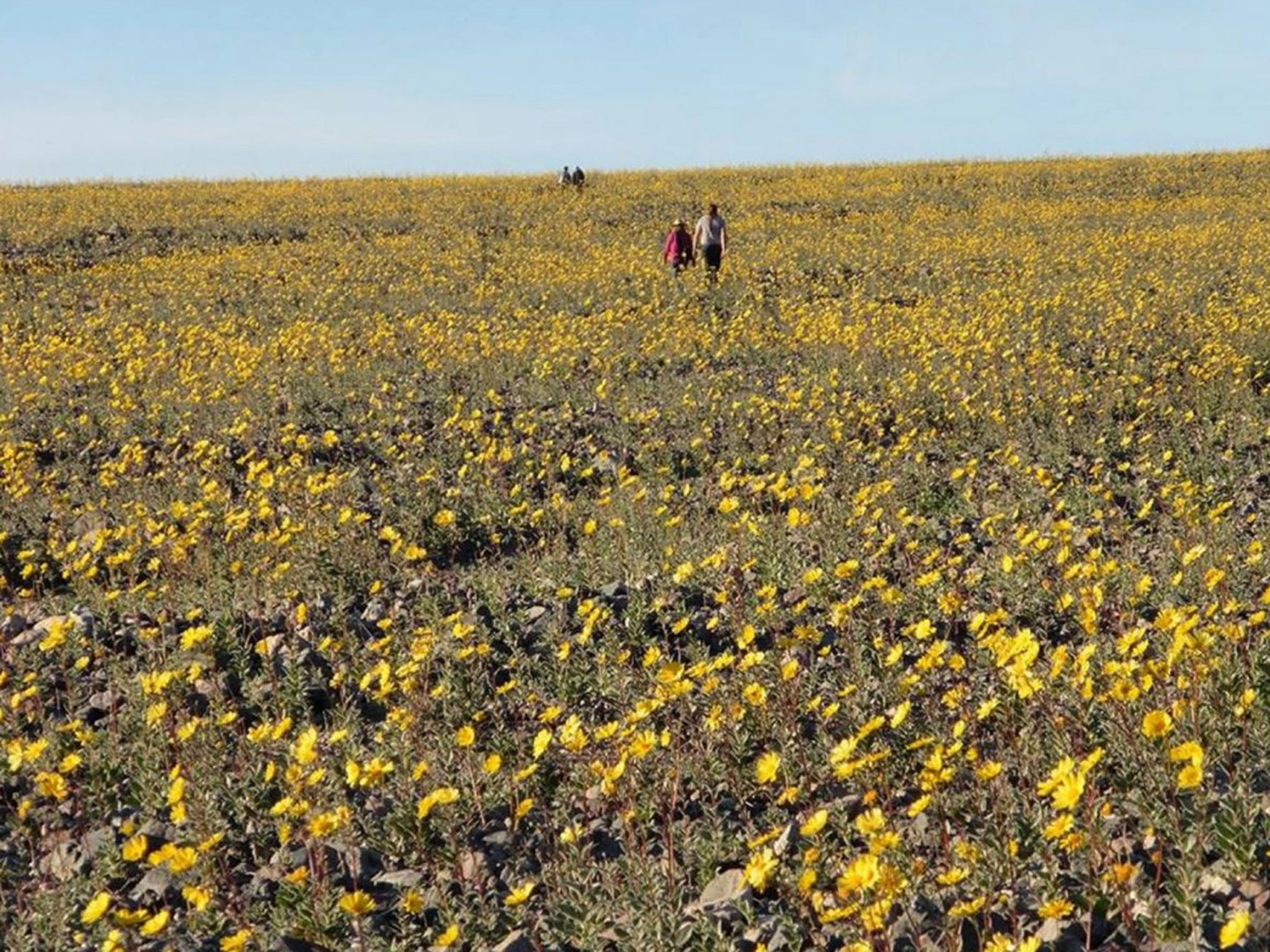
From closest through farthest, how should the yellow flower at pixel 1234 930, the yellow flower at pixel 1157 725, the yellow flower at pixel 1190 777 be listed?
1. the yellow flower at pixel 1234 930
2. the yellow flower at pixel 1190 777
3. the yellow flower at pixel 1157 725

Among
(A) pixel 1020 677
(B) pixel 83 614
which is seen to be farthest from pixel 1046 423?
(B) pixel 83 614

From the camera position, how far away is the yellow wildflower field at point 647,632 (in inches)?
138

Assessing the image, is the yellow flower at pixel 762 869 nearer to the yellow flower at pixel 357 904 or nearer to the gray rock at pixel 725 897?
the gray rock at pixel 725 897

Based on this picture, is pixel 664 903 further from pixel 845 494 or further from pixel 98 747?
pixel 845 494

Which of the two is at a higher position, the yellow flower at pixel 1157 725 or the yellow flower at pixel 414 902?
the yellow flower at pixel 1157 725

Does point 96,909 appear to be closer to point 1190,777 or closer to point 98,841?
point 98,841

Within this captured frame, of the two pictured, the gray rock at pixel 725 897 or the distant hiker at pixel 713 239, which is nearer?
the gray rock at pixel 725 897

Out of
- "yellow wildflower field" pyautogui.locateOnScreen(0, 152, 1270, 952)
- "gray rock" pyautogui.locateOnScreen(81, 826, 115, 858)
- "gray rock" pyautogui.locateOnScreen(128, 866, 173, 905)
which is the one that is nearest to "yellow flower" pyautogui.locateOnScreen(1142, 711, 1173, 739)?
"yellow wildflower field" pyautogui.locateOnScreen(0, 152, 1270, 952)

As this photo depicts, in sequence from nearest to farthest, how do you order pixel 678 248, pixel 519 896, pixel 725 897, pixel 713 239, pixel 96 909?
1. pixel 96 909
2. pixel 519 896
3. pixel 725 897
4. pixel 678 248
5. pixel 713 239

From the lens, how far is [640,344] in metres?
14.7

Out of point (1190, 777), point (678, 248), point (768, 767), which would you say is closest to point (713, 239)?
point (678, 248)

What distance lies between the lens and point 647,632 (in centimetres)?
599

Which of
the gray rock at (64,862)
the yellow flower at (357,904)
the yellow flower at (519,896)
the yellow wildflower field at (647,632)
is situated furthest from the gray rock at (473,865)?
the gray rock at (64,862)

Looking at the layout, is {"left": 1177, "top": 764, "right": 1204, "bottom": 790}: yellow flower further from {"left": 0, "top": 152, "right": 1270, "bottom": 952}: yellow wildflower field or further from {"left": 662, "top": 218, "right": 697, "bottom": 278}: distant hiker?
{"left": 662, "top": 218, "right": 697, "bottom": 278}: distant hiker
